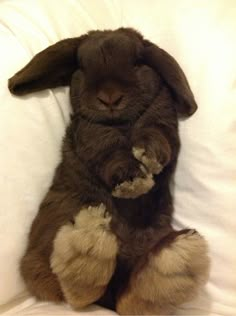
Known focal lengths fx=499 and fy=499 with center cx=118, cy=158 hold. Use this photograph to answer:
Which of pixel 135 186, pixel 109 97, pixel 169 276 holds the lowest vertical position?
pixel 169 276

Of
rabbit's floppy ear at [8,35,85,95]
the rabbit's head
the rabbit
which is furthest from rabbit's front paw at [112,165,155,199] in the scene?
rabbit's floppy ear at [8,35,85,95]

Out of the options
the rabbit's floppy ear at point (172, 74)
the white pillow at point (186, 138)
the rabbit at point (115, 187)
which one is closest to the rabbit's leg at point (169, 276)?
the rabbit at point (115, 187)

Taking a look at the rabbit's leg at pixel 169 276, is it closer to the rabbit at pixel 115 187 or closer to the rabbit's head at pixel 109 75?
the rabbit at pixel 115 187

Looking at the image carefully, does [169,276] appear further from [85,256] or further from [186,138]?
[186,138]

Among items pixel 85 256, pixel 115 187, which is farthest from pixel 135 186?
pixel 85 256

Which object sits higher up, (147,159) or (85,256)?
(147,159)

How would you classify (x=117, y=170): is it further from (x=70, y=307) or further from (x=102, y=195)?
(x=70, y=307)

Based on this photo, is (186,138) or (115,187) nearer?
(115,187)
